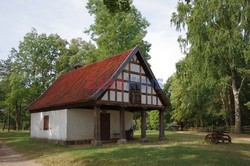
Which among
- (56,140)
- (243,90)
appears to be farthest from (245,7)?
(243,90)

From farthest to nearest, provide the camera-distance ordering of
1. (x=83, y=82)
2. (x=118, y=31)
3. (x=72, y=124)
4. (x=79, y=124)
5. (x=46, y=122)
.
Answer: (x=118, y=31) → (x=46, y=122) → (x=83, y=82) → (x=79, y=124) → (x=72, y=124)

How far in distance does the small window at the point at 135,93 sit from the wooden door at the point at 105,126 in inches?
129

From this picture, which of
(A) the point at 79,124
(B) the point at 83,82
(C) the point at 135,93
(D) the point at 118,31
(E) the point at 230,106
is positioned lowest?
(A) the point at 79,124

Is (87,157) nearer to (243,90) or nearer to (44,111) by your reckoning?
(44,111)

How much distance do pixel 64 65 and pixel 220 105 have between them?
24612 mm

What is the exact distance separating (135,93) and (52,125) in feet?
22.7

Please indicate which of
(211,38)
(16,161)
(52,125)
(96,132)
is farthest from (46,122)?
(211,38)

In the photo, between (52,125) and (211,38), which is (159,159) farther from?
(211,38)

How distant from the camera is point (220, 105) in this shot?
134 feet

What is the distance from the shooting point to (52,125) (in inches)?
846

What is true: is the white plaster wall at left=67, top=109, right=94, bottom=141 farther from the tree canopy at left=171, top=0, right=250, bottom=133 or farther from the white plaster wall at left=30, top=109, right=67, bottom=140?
the tree canopy at left=171, top=0, right=250, bottom=133

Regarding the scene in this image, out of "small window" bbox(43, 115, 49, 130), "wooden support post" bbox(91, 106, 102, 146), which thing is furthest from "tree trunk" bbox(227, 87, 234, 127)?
"wooden support post" bbox(91, 106, 102, 146)

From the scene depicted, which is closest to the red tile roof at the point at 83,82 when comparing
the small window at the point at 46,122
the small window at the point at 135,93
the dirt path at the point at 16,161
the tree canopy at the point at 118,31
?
the small window at the point at 46,122

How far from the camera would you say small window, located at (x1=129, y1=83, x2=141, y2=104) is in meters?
20.2
